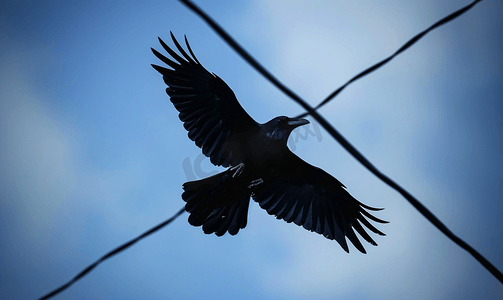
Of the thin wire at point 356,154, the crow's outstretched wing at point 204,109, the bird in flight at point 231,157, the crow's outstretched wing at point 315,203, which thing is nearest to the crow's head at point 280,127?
the bird in flight at point 231,157

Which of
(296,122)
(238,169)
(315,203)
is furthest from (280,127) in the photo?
(315,203)

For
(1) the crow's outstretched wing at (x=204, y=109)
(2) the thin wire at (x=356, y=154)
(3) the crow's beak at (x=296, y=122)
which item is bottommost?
(2) the thin wire at (x=356, y=154)

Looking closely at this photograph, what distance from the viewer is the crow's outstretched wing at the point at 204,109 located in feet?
15.3

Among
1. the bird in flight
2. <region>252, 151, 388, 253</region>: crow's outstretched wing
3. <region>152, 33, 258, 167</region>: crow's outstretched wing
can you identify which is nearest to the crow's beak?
the bird in flight

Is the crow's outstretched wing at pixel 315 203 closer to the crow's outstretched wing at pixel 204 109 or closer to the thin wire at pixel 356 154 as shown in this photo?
the crow's outstretched wing at pixel 204 109

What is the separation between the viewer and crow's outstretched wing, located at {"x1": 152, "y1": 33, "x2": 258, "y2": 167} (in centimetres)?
468

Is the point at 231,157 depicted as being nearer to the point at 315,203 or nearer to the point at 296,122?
the point at 296,122

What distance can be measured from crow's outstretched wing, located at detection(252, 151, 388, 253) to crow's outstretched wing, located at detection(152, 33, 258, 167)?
935mm

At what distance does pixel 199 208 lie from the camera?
15.1 feet

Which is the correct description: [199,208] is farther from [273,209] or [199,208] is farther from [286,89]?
[286,89]

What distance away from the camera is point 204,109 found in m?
4.75

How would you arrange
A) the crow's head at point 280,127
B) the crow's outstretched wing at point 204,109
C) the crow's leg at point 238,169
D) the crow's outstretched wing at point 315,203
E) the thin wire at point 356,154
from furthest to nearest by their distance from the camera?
the crow's outstretched wing at point 315,203 → the crow's outstretched wing at point 204,109 → the crow's leg at point 238,169 → the crow's head at point 280,127 → the thin wire at point 356,154

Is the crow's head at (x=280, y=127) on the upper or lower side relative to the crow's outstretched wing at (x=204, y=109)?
lower

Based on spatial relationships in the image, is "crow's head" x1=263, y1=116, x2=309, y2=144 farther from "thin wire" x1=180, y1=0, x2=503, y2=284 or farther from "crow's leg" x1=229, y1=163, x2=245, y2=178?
"thin wire" x1=180, y1=0, x2=503, y2=284
